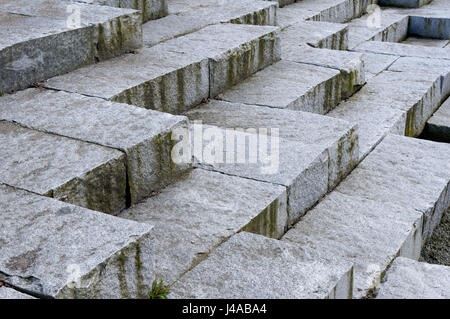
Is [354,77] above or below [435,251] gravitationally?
above

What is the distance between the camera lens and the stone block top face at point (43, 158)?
267cm

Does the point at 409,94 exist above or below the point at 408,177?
above

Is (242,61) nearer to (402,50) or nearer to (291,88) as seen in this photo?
(291,88)

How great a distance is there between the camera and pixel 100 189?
284 centimetres

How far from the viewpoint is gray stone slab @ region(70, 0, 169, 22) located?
4931 millimetres

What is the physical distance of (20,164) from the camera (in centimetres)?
280

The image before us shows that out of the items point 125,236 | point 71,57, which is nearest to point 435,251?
point 125,236

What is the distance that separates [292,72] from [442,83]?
1.69 meters

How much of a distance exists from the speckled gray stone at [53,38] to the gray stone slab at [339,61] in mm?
1528

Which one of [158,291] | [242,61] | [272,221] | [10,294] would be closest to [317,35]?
[242,61]

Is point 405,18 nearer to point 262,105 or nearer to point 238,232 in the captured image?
point 262,105

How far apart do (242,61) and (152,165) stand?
180 centimetres

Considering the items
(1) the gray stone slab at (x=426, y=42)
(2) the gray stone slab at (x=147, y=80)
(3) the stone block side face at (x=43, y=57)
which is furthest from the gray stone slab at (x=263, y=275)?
(1) the gray stone slab at (x=426, y=42)

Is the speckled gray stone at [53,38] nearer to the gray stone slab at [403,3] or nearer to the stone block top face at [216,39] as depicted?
the stone block top face at [216,39]
